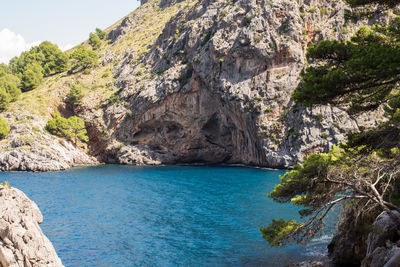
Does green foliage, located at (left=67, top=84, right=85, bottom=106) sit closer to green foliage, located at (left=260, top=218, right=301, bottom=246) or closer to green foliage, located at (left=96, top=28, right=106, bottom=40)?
green foliage, located at (left=96, top=28, right=106, bottom=40)

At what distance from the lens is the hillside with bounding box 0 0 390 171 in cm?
6159

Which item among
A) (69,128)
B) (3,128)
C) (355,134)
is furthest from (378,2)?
(69,128)

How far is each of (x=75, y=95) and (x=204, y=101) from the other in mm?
33212

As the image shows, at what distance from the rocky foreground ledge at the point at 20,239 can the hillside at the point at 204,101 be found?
1651 inches

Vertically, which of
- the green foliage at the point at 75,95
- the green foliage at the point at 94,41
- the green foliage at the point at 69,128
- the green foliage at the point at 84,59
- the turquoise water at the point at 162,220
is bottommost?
the turquoise water at the point at 162,220

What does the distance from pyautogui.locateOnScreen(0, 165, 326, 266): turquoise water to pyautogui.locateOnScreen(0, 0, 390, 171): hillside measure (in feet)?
46.7

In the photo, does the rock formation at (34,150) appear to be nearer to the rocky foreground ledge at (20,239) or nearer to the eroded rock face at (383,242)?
the rocky foreground ledge at (20,239)

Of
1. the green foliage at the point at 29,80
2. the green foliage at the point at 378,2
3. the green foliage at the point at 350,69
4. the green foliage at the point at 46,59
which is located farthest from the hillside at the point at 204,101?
the green foliage at the point at 378,2

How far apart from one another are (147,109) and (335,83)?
66.1 meters

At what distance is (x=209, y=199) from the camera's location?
125ft

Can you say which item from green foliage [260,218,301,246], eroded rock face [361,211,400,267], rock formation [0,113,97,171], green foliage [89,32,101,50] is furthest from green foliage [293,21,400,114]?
green foliage [89,32,101,50]

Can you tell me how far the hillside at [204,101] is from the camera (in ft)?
202

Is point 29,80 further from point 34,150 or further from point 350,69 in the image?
point 350,69

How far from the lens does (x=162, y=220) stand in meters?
29.8
